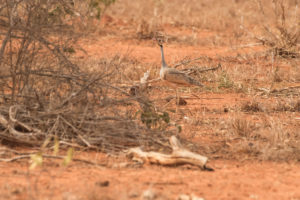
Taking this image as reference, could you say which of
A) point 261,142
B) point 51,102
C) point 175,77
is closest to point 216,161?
point 261,142

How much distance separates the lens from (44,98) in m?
4.68

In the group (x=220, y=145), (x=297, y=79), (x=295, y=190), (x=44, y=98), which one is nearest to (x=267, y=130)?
(x=220, y=145)

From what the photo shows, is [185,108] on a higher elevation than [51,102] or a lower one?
lower

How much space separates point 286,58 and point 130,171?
A: 6.73 m

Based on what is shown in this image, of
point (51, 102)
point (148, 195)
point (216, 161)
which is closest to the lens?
point (148, 195)

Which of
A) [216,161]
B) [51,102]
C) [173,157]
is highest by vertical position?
[51,102]

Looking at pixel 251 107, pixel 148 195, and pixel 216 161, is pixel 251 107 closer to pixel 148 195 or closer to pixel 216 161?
pixel 216 161

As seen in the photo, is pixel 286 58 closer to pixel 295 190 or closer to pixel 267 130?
pixel 267 130

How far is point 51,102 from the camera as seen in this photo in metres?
4.50

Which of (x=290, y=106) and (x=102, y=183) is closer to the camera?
(x=102, y=183)

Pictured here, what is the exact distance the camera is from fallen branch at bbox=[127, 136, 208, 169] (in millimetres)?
3895

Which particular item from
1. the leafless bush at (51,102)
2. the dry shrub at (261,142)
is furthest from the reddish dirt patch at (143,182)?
the leafless bush at (51,102)

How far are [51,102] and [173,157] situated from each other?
1.32 meters

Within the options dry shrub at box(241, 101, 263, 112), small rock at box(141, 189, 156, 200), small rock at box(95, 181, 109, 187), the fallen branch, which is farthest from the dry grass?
small rock at box(141, 189, 156, 200)
